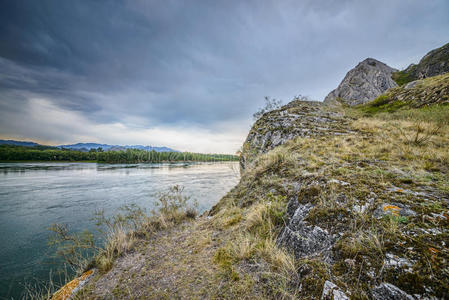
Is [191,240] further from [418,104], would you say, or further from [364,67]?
[364,67]

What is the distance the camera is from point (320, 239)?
8.20ft

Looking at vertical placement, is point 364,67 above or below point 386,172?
above

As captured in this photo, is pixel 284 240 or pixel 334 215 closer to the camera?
pixel 334 215

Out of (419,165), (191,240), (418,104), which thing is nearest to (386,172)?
(419,165)

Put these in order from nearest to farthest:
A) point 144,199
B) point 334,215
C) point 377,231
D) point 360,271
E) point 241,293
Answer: point 360,271, point 377,231, point 241,293, point 334,215, point 144,199

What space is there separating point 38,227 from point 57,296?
937 centimetres

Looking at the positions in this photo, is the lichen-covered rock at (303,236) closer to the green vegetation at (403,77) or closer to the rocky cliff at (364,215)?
the rocky cliff at (364,215)

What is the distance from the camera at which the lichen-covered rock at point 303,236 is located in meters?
2.46

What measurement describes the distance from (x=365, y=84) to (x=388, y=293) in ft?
188

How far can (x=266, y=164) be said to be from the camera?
6387 mm

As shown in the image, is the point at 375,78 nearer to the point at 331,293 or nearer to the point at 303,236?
the point at 303,236

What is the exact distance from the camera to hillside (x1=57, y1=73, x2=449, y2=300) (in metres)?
1.76

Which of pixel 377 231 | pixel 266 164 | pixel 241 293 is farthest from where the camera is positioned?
pixel 266 164

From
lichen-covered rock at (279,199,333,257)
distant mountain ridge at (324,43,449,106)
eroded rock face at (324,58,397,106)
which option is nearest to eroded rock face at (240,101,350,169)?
lichen-covered rock at (279,199,333,257)
